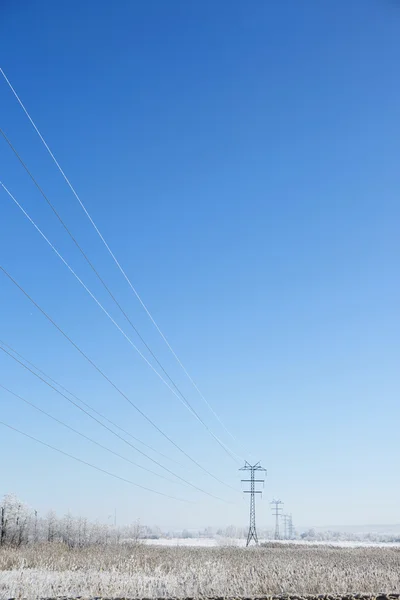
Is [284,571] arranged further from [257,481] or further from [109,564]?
[257,481]

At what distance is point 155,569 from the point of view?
26.7 m

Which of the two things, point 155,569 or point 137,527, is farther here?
point 137,527

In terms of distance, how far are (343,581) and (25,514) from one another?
8397cm

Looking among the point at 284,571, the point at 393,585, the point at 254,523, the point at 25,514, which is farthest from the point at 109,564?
the point at 25,514

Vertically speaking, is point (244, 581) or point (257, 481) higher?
point (257, 481)

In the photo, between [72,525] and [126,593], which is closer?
[126,593]

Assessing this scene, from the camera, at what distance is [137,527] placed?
11238cm

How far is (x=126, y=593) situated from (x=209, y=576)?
508cm

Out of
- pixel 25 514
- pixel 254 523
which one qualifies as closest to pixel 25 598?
pixel 254 523

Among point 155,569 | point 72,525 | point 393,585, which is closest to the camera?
point 393,585

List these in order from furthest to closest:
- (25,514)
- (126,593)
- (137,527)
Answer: (137,527) < (25,514) < (126,593)

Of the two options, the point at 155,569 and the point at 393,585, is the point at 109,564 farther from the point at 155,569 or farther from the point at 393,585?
the point at 393,585

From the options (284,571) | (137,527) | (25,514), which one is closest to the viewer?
(284,571)

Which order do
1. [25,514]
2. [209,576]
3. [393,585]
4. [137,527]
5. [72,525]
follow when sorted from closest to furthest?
[393,585]
[209,576]
[25,514]
[72,525]
[137,527]
